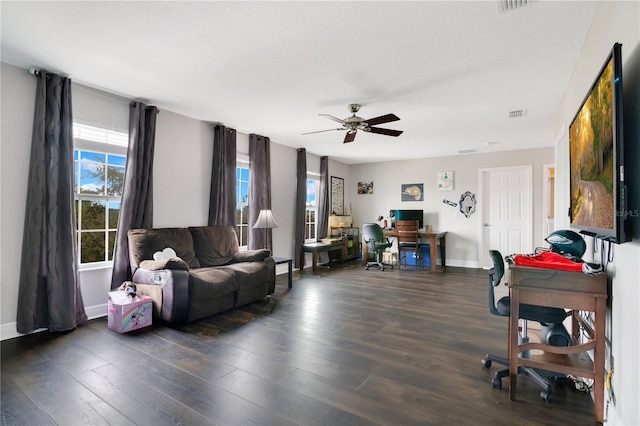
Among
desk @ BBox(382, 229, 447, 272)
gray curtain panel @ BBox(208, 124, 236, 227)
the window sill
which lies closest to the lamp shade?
gray curtain panel @ BBox(208, 124, 236, 227)

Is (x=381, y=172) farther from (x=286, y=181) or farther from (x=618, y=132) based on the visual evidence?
→ (x=618, y=132)

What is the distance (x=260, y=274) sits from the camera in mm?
4090

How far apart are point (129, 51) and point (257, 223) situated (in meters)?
2.83

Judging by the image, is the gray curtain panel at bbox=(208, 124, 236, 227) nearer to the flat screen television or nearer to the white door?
the flat screen television

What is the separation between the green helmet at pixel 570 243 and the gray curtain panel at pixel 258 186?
4.03m

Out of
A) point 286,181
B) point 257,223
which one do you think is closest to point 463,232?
point 286,181

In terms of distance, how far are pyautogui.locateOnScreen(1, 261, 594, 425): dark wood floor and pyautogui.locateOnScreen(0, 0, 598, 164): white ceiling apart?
2.49m

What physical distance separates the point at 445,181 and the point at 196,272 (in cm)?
567

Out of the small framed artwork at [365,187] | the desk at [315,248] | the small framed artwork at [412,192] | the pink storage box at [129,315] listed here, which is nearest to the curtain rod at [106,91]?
the pink storage box at [129,315]

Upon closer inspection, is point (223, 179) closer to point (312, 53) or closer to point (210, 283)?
point (210, 283)

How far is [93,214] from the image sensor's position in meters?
3.59

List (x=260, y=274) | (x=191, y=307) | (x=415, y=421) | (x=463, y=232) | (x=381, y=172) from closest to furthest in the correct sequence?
(x=415, y=421) < (x=191, y=307) < (x=260, y=274) < (x=463, y=232) < (x=381, y=172)

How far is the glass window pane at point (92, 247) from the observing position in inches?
138

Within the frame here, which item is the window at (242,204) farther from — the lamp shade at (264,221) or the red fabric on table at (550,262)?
the red fabric on table at (550,262)
